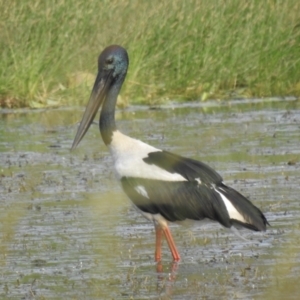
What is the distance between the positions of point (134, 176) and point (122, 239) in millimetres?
629

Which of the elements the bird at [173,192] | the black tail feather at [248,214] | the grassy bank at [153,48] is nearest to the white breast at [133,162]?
the bird at [173,192]

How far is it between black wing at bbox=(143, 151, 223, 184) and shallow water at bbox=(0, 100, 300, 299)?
463mm

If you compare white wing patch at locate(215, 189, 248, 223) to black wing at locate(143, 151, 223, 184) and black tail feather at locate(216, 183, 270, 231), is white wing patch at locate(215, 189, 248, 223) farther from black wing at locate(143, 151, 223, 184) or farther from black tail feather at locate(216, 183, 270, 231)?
black wing at locate(143, 151, 223, 184)

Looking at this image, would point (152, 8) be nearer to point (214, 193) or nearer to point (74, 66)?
point (74, 66)

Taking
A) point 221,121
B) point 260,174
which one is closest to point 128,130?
point 221,121

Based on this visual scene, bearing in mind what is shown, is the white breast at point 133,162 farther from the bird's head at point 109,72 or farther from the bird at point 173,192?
the bird's head at point 109,72

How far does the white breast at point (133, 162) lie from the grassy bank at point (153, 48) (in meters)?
8.47

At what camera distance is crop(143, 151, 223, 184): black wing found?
752cm

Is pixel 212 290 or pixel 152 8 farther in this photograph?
pixel 152 8

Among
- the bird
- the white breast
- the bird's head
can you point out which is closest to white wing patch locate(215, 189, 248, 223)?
the bird

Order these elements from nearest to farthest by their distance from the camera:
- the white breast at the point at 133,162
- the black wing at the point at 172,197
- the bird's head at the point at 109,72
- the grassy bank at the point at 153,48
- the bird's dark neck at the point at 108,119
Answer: the black wing at the point at 172,197 < the white breast at the point at 133,162 < the bird's dark neck at the point at 108,119 < the bird's head at the point at 109,72 < the grassy bank at the point at 153,48

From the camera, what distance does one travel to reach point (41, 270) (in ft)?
23.5

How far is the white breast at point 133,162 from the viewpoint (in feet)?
24.9

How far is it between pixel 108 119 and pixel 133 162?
0.55 meters
